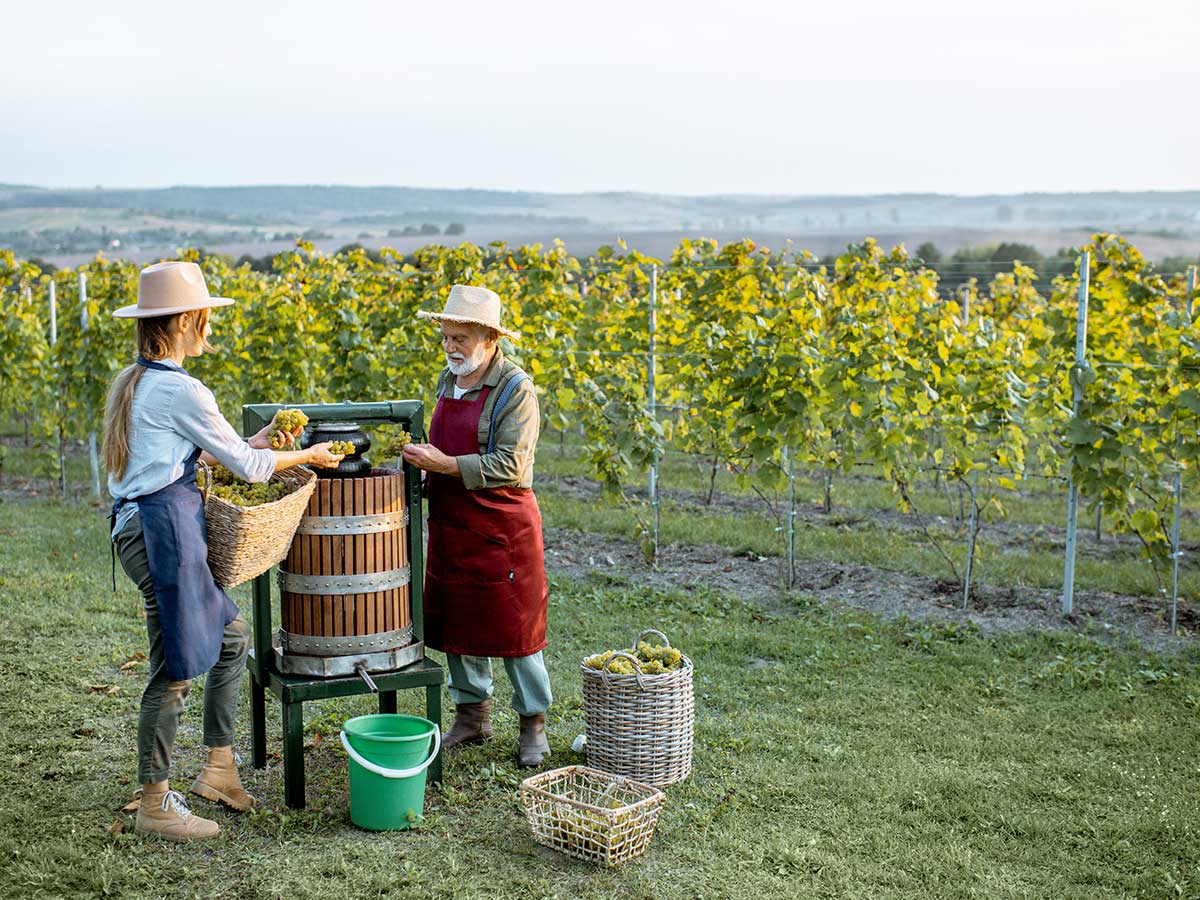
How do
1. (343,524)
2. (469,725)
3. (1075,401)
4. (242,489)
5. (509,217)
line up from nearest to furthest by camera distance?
1. (242,489)
2. (343,524)
3. (469,725)
4. (1075,401)
5. (509,217)

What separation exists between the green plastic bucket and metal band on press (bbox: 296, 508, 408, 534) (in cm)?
68

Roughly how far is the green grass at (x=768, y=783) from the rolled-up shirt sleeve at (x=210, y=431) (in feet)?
4.20

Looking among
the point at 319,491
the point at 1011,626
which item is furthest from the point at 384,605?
the point at 1011,626

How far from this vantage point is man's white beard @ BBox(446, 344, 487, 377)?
14.8ft

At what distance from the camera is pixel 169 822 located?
158 inches

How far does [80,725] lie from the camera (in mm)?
5109

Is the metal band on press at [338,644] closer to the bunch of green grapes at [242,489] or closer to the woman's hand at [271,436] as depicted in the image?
the bunch of green grapes at [242,489]

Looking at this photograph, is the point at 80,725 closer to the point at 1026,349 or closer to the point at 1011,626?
the point at 1011,626

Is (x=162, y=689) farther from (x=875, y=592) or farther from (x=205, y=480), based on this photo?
(x=875, y=592)

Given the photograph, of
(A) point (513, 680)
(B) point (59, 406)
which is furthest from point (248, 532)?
(B) point (59, 406)

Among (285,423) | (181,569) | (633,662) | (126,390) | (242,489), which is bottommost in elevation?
(633,662)

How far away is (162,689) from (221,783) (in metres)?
0.51

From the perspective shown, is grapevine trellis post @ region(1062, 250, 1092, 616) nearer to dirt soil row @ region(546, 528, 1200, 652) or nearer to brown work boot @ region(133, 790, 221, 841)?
dirt soil row @ region(546, 528, 1200, 652)

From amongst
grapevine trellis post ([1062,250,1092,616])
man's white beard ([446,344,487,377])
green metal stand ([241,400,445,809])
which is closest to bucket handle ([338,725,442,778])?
green metal stand ([241,400,445,809])
